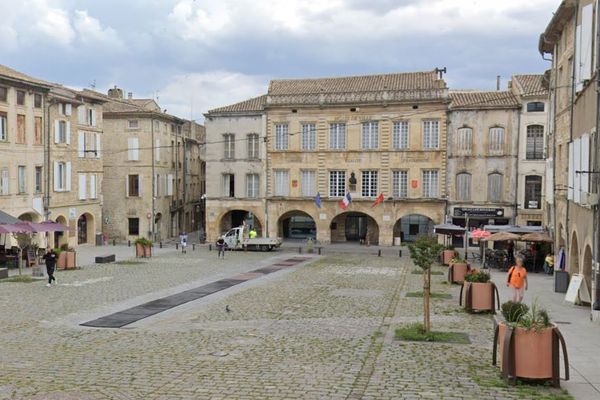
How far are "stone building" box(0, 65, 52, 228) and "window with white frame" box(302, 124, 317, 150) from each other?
58.2 ft

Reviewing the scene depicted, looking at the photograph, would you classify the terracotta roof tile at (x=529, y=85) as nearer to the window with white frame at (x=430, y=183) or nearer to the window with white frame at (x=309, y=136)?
the window with white frame at (x=430, y=183)

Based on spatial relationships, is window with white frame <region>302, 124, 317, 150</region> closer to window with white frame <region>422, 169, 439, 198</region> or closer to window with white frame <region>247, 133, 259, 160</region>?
window with white frame <region>247, 133, 259, 160</region>

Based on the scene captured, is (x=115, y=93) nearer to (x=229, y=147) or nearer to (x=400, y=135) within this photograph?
(x=229, y=147)

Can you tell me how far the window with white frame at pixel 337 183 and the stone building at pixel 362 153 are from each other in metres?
0.07

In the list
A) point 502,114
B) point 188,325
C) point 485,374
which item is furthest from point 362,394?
point 502,114

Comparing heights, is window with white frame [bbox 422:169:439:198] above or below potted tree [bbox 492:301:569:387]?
above

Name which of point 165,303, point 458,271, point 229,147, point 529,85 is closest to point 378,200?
point 229,147

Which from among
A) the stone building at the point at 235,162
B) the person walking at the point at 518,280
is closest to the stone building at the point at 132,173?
the stone building at the point at 235,162

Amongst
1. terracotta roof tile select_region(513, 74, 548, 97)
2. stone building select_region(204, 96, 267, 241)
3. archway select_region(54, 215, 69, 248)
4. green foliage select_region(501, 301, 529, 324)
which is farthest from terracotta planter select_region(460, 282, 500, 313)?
archway select_region(54, 215, 69, 248)

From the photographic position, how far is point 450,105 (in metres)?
45.9

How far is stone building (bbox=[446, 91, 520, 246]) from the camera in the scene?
44.8 meters

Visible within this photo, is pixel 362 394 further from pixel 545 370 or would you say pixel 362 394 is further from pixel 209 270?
pixel 209 270

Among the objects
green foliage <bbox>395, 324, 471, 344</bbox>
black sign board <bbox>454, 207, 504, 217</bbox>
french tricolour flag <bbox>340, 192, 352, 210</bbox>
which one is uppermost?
french tricolour flag <bbox>340, 192, 352, 210</bbox>

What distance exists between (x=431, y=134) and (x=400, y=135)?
2.15 metres
